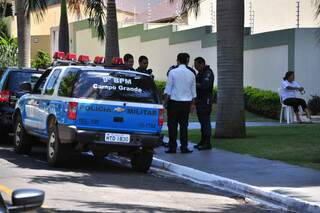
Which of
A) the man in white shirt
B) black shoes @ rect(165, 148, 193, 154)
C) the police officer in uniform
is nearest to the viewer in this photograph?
the man in white shirt

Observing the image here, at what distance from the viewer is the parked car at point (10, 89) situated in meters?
15.9

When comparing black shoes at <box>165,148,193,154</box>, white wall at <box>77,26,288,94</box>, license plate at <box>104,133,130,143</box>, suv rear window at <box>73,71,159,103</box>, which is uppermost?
white wall at <box>77,26,288,94</box>

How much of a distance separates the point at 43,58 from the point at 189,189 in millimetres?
31892

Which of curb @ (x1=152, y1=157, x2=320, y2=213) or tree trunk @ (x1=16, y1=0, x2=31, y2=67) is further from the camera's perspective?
tree trunk @ (x1=16, y1=0, x2=31, y2=67)

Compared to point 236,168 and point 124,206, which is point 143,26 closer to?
point 236,168

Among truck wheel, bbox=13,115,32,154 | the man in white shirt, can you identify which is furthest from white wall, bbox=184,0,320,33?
truck wheel, bbox=13,115,32,154

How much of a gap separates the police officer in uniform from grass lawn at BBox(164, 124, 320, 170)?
0.49m

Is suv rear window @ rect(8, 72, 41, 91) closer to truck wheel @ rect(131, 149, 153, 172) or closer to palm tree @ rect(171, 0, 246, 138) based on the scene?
palm tree @ rect(171, 0, 246, 138)

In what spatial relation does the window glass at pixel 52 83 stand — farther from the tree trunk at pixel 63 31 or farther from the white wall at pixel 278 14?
the white wall at pixel 278 14

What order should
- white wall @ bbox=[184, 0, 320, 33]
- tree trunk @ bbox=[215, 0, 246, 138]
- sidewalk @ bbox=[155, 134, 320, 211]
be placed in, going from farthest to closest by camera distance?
white wall @ bbox=[184, 0, 320, 33] < tree trunk @ bbox=[215, 0, 246, 138] < sidewalk @ bbox=[155, 134, 320, 211]

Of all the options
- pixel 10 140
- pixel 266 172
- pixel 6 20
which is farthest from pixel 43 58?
pixel 266 172

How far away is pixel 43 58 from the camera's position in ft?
135

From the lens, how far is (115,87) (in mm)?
12039

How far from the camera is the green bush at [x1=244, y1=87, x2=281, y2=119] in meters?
22.3
